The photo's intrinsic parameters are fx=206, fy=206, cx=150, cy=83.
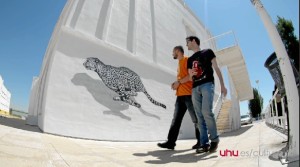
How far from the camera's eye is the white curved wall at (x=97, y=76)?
465 cm

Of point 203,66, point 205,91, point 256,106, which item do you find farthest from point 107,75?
point 256,106

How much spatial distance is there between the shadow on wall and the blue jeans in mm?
3085

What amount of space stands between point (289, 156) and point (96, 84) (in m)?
4.56

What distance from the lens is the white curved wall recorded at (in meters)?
4.65

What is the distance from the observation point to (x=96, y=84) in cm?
536

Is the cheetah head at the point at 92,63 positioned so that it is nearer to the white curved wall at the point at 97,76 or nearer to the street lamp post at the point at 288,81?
the white curved wall at the point at 97,76

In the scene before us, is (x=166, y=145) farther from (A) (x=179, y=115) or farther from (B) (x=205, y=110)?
(B) (x=205, y=110)

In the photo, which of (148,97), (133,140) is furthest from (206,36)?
(133,140)

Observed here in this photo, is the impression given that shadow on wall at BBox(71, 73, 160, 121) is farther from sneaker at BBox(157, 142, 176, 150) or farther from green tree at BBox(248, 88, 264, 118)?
green tree at BBox(248, 88, 264, 118)

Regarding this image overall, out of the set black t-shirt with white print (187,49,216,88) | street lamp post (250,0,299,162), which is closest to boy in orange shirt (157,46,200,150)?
black t-shirt with white print (187,49,216,88)

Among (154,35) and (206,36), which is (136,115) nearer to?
(154,35)

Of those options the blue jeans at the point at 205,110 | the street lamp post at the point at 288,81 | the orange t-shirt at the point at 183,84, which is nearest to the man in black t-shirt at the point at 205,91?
the blue jeans at the point at 205,110

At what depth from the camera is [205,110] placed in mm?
2666

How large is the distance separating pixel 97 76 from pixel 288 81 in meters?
4.55
